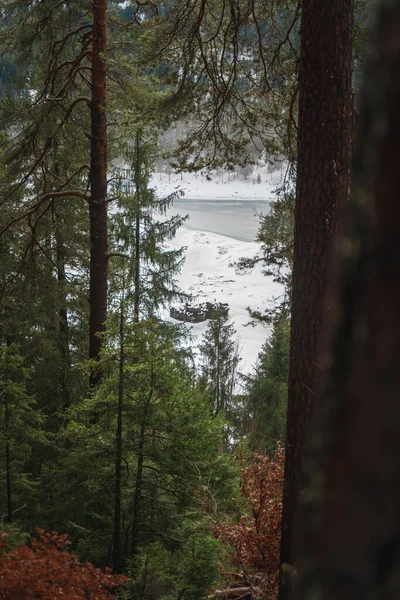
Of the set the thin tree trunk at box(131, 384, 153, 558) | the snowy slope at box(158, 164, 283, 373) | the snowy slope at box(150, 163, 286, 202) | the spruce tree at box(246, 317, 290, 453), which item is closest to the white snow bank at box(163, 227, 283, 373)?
the snowy slope at box(158, 164, 283, 373)

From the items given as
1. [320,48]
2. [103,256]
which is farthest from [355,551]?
[103,256]

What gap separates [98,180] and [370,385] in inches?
302

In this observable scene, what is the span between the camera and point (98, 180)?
25.2 ft

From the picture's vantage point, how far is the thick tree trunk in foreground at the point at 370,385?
363 mm

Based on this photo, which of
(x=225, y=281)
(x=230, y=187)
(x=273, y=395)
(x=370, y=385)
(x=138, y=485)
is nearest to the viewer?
(x=370, y=385)

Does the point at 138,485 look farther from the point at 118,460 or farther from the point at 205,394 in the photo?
the point at 205,394

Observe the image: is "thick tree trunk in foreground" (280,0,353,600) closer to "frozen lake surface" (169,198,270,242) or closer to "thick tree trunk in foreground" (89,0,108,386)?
A: "thick tree trunk in foreground" (89,0,108,386)

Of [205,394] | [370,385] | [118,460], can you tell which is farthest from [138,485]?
[370,385]

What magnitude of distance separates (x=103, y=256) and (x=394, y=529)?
25.1ft

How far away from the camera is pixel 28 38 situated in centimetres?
798

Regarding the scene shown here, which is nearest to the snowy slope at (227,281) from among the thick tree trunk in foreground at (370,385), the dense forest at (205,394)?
the dense forest at (205,394)

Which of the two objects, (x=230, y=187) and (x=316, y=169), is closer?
(x=316, y=169)

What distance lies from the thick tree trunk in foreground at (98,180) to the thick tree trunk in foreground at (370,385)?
282 inches

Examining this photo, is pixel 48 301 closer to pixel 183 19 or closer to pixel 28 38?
pixel 28 38
